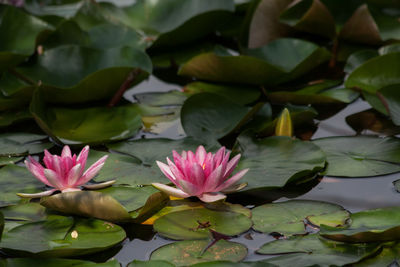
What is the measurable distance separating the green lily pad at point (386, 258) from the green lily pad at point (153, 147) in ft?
2.25

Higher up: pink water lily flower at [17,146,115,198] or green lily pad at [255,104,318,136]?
green lily pad at [255,104,318,136]

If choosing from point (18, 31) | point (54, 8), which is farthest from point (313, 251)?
point (54, 8)

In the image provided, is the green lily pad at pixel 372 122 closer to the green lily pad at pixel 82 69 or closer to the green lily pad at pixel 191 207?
the green lily pad at pixel 191 207

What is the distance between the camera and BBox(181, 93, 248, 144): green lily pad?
207cm

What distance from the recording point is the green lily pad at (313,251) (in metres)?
1.33

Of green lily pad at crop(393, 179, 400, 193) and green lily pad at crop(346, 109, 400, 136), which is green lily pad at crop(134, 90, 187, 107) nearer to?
green lily pad at crop(346, 109, 400, 136)

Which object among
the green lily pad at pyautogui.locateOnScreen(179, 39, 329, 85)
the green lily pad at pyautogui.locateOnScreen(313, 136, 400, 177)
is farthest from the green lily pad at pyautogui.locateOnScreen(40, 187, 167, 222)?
the green lily pad at pyautogui.locateOnScreen(179, 39, 329, 85)

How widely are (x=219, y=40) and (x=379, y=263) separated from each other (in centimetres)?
199

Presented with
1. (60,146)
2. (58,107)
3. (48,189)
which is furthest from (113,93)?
(48,189)

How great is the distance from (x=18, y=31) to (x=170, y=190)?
5.10ft

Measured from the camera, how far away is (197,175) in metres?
1.57

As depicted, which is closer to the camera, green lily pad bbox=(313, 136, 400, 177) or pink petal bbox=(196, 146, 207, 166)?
pink petal bbox=(196, 146, 207, 166)

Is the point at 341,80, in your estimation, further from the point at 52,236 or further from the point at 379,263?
the point at 52,236

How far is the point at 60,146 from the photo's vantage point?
2.05m
